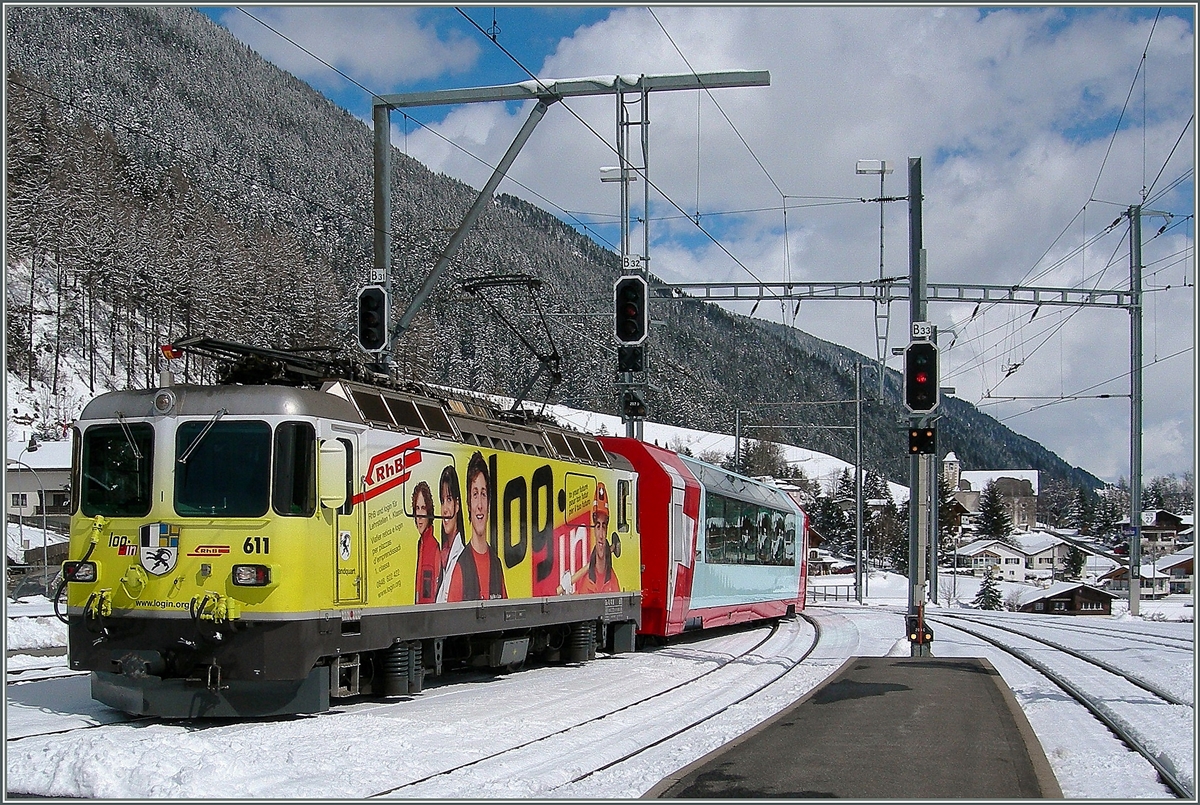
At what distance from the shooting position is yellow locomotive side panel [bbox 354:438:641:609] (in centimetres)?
1236

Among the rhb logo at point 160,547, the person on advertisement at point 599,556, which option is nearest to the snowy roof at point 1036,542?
the person on advertisement at point 599,556

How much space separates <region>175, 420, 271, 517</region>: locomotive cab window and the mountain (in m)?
2.36

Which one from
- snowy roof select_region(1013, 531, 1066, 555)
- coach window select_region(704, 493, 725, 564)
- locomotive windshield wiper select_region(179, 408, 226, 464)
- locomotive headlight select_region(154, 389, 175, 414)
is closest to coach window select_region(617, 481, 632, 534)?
coach window select_region(704, 493, 725, 564)

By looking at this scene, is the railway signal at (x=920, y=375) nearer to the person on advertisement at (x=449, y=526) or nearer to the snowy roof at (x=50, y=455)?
the person on advertisement at (x=449, y=526)

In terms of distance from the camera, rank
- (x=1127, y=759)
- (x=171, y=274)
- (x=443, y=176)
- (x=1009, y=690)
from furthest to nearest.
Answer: (x=443, y=176), (x=171, y=274), (x=1009, y=690), (x=1127, y=759)

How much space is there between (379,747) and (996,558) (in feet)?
393

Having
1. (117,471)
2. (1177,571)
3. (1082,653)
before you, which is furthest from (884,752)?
(1177,571)

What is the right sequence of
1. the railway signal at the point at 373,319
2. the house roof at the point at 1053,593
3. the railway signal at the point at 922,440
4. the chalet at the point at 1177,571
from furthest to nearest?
the chalet at the point at 1177,571, the house roof at the point at 1053,593, the railway signal at the point at 922,440, the railway signal at the point at 373,319

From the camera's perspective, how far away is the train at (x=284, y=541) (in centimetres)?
1073

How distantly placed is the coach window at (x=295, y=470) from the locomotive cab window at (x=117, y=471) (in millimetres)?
1299

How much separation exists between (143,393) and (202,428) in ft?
2.79

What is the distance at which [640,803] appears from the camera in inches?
297

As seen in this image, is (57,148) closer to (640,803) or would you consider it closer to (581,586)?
(581,586)

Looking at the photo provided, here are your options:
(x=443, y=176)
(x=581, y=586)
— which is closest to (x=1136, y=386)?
(x=581, y=586)
